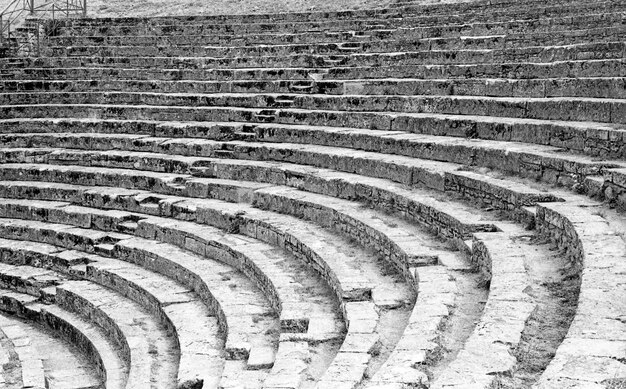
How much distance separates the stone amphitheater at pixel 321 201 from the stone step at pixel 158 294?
4 cm

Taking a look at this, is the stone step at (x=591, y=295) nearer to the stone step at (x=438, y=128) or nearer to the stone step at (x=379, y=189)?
the stone step at (x=379, y=189)

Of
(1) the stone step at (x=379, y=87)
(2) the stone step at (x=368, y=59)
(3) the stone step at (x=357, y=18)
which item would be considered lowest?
(1) the stone step at (x=379, y=87)

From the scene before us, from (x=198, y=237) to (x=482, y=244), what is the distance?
174 inches

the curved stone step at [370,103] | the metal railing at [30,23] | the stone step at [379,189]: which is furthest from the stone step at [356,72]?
the stone step at [379,189]

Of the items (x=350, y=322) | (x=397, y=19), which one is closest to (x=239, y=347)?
(x=350, y=322)

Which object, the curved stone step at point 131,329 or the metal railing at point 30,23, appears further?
the metal railing at point 30,23

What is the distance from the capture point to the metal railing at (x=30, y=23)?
18.5 metres

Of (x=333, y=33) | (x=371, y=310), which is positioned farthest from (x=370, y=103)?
(x=371, y=310)

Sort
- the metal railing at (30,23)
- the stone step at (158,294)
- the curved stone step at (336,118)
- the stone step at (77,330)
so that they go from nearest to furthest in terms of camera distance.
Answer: the stone step at (158,294) < the stone step at (77,330) < the curved stone step at (336,118) < the metal railing at (30,23)

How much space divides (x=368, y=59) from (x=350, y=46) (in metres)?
1.13

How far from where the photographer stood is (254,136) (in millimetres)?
14055

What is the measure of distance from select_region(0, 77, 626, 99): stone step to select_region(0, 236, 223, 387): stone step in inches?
170

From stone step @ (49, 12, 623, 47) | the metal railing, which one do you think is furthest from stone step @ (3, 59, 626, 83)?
stone step @ (49, 12, 623, 47)

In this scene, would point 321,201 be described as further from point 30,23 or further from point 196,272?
point 30,23
